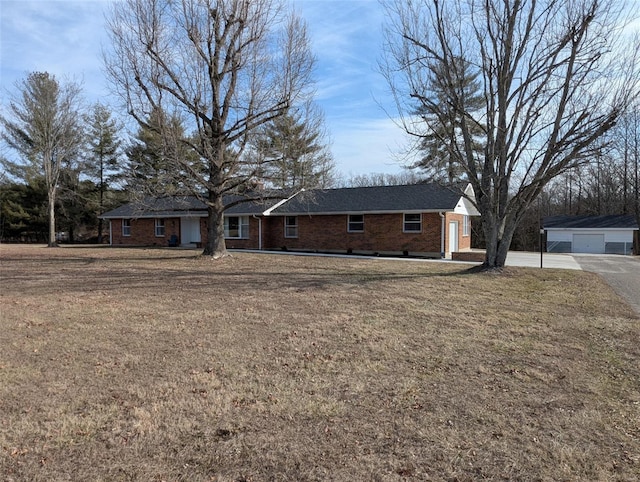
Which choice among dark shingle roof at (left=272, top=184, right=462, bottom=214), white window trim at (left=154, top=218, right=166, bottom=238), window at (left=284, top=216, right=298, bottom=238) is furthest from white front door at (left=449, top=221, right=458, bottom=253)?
white window trim at (left=154, top=218, right=166, bottom=238)

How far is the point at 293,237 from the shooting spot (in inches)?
965

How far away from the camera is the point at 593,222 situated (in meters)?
32.6

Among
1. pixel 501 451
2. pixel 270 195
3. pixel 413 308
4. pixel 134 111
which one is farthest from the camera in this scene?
pixel 270 195

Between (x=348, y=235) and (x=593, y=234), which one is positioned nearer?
(x=348, y=235)

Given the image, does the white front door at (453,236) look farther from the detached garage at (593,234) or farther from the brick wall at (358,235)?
the detached garage at (593,234)

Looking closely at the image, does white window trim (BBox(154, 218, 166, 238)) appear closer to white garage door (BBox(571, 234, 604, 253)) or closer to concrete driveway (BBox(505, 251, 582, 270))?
concrete driveway (BBox(505, 251, 582, 270))

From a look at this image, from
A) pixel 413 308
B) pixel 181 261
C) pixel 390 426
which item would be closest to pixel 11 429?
pixel 390 426

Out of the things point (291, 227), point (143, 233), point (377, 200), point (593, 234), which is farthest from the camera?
point (593, 234)

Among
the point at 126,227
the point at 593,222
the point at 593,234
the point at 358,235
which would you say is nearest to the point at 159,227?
the point at 126,227

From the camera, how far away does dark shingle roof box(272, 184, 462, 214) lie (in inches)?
810

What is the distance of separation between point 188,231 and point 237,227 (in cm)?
427

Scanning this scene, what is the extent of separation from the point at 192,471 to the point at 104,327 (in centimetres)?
432

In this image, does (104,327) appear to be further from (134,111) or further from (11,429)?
(134,111)

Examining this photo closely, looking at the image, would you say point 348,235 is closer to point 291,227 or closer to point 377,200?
point 377,200
